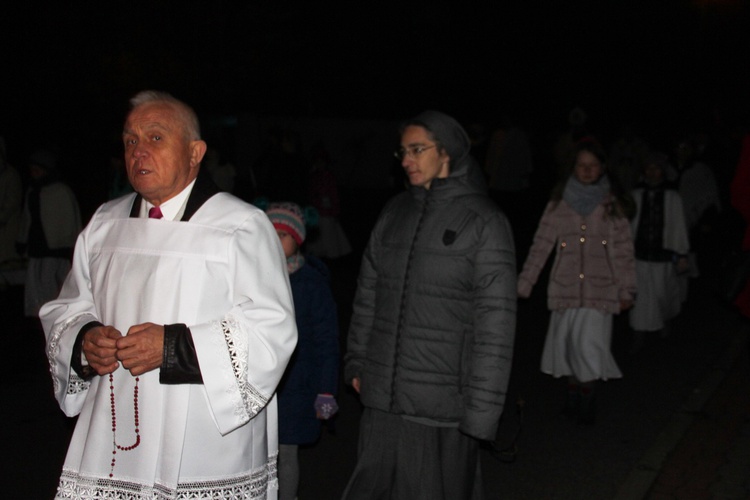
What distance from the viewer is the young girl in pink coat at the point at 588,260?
21.1 ft

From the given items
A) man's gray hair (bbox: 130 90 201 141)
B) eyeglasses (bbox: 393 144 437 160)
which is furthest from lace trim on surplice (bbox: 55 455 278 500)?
eyeglasses (bbox: 393 144 437 160)

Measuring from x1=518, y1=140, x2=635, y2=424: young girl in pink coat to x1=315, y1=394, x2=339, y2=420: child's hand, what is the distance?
229 cm

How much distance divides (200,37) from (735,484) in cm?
1980

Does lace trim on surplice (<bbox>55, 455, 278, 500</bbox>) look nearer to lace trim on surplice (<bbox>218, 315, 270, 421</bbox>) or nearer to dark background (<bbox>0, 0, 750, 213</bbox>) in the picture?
lace trim on surplice (<bbox>218, 315, 270, 421</bbox>)

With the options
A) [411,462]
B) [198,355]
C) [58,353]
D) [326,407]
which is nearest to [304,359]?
[326,407]

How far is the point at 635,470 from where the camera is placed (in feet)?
18.7

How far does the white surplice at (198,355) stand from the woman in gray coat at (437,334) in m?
0.99

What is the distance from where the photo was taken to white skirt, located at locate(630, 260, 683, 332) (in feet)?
28.1

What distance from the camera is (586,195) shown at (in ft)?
21.1

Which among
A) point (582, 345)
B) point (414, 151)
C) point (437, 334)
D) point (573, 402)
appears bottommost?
point (573, 402)

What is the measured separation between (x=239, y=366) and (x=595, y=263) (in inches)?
160

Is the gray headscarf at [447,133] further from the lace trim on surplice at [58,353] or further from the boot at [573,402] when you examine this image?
the boot at [573,402]

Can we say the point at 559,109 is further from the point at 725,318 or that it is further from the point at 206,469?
the point at 206,469

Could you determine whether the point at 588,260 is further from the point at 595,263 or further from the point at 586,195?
the point at 586,195
